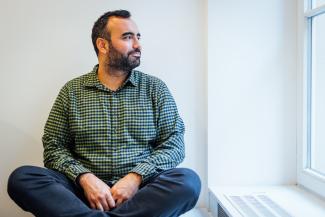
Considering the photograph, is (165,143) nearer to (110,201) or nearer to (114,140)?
(114,140)

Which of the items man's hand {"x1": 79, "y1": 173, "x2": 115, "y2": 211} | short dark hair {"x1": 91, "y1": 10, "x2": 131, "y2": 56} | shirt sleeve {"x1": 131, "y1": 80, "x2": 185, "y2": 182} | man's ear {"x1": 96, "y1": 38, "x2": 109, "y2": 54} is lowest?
man's hand {"x1": 79, "y1": 173, "x2": 115, "y2": 211}

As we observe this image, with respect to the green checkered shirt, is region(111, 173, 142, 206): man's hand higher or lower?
lower

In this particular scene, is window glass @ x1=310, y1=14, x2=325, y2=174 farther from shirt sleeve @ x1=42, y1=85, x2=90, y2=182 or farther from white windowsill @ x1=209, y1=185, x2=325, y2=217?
shirt sleeve @ x1=42, y1=85, x2=90, y2=182

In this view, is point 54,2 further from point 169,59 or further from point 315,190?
point 315,190

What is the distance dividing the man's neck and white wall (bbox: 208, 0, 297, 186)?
0.49 meters

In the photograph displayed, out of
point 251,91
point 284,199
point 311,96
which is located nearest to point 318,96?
point 311,96

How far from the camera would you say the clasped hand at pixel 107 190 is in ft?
4.39

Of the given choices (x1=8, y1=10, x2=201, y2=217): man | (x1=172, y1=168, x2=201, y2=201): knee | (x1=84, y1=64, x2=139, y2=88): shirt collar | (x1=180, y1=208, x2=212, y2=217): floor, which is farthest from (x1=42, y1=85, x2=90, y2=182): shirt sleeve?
(x1=180, y1=208, x2=212, y2=217): floor

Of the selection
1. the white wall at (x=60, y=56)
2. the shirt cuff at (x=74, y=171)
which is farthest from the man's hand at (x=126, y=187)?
the white wall at (x=60, y=56)

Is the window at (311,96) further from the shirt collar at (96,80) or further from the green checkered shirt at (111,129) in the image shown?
the shirt collar at (96,80)

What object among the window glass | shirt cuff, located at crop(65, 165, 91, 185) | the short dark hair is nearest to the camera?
shirt cuff, located at crop(65, 165, 91, 185)

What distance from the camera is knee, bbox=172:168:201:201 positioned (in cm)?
129

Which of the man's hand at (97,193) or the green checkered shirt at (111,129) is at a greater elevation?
the green checkered shirt at (111,129)

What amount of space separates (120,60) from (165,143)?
0.44 m
